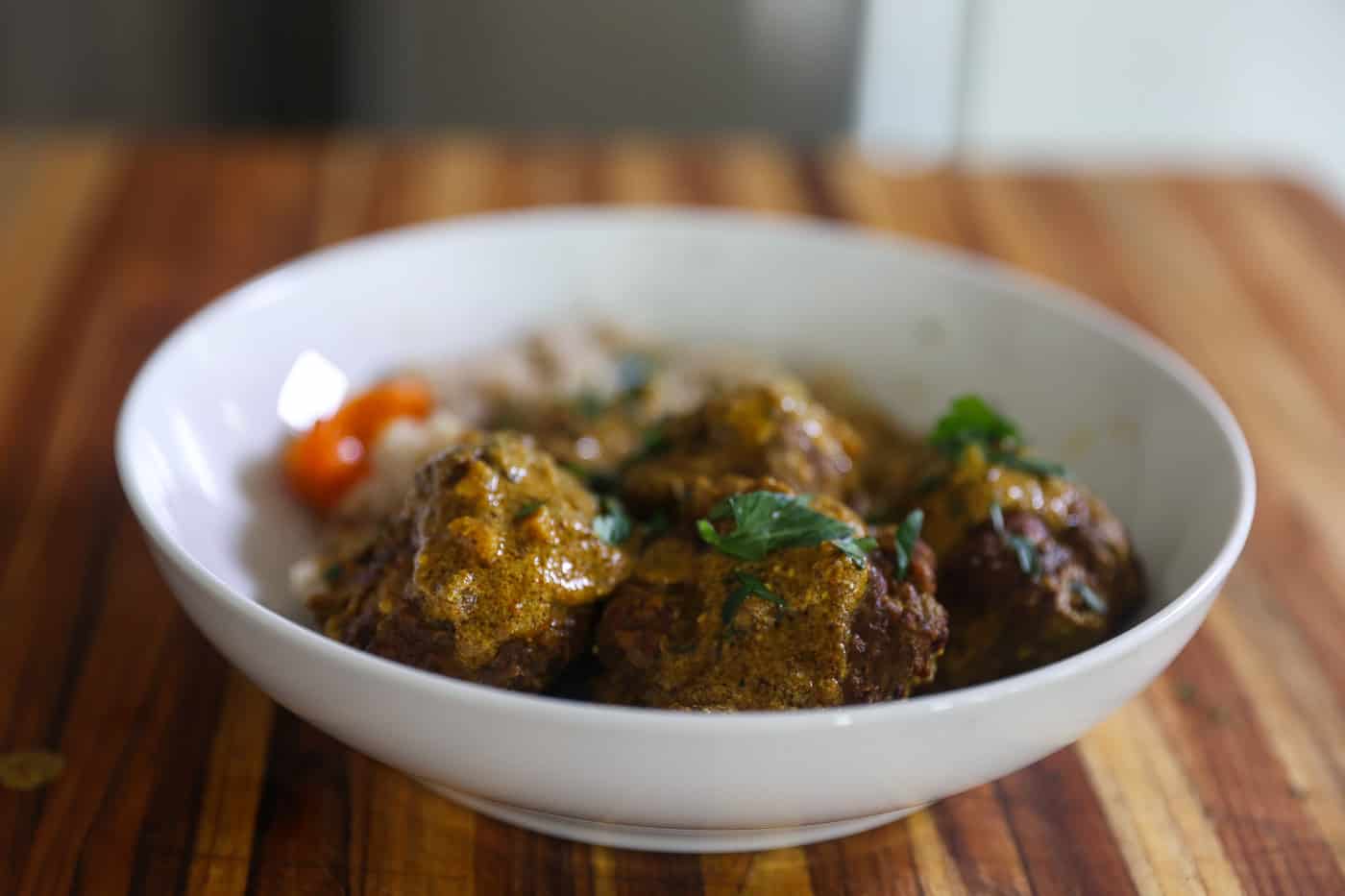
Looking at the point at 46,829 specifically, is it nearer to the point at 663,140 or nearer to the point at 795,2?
the point at 663,140

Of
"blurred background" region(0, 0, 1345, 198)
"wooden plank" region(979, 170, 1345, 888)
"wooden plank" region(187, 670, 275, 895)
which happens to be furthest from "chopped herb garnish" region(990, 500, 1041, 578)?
"blurred background" region(0, 0, 1345, 198)

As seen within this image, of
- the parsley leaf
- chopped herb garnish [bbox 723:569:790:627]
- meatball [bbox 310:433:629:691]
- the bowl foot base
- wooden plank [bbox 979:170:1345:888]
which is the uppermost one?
chopped herb garnish [bbox 723:569:790:627]

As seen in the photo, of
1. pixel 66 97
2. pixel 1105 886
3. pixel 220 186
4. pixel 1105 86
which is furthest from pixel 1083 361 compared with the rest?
pixel 66 97

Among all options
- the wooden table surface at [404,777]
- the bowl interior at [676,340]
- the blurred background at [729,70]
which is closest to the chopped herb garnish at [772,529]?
the wooden table surface at [404,777]

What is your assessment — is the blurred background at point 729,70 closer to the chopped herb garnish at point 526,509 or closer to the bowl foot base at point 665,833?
the chopped herb garnish at point 526,509

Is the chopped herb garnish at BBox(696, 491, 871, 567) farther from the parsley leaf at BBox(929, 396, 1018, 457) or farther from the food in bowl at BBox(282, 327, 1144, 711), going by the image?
the parsley leaf at BBox(929, 396, 1018, 457)

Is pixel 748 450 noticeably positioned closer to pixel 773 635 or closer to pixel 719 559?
pixel 719 559
